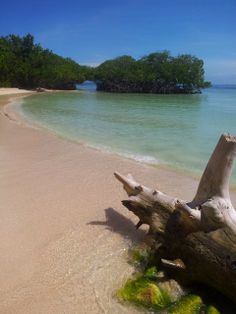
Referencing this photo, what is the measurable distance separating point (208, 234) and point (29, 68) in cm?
5748

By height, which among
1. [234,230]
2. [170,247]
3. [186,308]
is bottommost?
[186,308]

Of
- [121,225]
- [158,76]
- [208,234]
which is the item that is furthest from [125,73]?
[208,234]

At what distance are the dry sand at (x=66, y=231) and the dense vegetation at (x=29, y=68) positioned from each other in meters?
48.1

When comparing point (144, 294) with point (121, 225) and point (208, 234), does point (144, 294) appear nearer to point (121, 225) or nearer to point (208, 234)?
point (208, 234)

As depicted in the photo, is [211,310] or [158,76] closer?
[211,310]

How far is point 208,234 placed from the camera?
336cm

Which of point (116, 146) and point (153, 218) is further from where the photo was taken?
point (116, 146)

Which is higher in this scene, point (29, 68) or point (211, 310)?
point (29, 68)

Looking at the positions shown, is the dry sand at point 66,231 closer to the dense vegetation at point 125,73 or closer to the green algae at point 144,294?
the green algae at point 144,294

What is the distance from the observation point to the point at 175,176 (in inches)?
277

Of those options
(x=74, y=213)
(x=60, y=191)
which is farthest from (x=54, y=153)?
(x=74, y=213)

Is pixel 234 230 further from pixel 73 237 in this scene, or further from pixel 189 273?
pixel 73 237

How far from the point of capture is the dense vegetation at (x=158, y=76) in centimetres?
6338

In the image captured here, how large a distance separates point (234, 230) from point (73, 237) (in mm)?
1864
